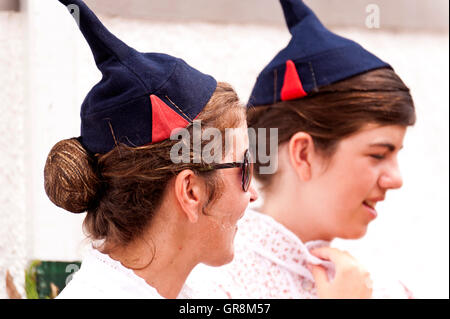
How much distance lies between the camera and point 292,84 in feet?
5.16

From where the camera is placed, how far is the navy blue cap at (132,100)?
3.76 ft

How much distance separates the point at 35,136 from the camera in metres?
1.49

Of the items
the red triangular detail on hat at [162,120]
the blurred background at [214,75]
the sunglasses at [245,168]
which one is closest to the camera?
the red triangular detail on hat at [162,120]

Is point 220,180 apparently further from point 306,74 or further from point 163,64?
point 306,74

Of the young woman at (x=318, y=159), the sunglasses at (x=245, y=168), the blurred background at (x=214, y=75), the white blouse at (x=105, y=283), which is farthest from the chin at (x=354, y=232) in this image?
the white blouse at (x=105, y=283)

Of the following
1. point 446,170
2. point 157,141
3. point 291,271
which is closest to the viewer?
point 157,141

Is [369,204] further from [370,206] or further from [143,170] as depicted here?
[143,170]

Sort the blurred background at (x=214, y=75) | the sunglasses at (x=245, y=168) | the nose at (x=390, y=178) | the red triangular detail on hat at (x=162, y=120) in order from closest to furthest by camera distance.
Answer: the red triangular detail on hat at (x=162, y=120), the sunglasses at (x=245, y=168), the blurred background at (x=214, y=75), the nose at (x=390, y=178)

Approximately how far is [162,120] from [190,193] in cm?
15

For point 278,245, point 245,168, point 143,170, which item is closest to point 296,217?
point 278,245

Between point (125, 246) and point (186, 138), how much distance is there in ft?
0.73

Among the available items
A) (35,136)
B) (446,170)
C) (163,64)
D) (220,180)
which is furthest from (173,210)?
(446,170)

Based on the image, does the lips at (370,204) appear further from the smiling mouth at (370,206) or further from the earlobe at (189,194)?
the earlobe at (189,194)

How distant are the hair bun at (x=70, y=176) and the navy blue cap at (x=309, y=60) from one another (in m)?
0.58
